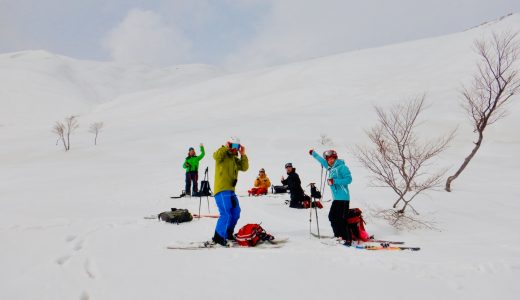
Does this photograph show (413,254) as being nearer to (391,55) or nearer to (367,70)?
(367,70)

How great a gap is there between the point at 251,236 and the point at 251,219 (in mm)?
2903

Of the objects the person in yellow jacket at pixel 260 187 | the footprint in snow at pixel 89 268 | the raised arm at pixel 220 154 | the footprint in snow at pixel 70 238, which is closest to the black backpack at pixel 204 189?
the person in yellow jacket at pixel 260 187

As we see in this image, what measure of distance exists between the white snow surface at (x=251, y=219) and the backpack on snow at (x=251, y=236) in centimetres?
57

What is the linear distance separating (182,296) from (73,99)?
120m

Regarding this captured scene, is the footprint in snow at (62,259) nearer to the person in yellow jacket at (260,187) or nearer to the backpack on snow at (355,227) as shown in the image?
the backpack on snow at (355,227)

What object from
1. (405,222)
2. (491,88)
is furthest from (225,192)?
(491,88)

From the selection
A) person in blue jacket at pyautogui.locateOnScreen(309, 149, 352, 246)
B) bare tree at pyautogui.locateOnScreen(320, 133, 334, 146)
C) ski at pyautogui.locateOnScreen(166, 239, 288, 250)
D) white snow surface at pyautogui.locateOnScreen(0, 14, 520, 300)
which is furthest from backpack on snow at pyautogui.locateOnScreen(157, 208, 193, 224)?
bare tree at pyautogui.locateOnScreen(320, 133, 334, 146)

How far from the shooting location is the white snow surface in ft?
14.1

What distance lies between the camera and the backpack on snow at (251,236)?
6.46m

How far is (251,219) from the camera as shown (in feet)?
30.9

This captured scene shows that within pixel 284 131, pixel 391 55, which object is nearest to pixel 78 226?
pixel 284 131

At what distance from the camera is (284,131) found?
39000mm

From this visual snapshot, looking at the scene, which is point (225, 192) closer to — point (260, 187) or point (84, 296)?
point (84, 296)

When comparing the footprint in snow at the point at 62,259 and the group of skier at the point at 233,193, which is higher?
the group of skier at the point at 233,193
